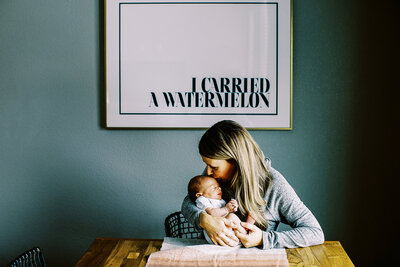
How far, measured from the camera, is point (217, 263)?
4.71 ft

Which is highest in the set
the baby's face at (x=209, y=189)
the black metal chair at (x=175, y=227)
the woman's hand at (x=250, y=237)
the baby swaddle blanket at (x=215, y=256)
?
the baby's face at (x=209, y=189)

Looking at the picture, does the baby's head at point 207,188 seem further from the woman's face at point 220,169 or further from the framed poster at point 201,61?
the framed poster at point 201,61

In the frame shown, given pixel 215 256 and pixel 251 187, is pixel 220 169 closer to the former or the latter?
pixel 251 187

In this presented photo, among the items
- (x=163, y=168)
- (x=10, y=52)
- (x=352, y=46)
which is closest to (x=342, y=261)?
(x=163, y=168)

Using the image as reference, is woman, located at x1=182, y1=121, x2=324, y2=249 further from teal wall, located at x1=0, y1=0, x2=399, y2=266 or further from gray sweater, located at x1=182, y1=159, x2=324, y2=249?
teal wall, located at x1=0, y1=0, x2=399, y2=266

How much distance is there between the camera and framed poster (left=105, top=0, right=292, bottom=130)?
2469 mm

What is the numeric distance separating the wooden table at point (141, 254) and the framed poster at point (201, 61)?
3.23 feet

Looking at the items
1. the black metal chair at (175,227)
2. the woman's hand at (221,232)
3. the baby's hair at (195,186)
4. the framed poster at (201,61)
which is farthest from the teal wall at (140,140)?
the woman's hand at (221,232)

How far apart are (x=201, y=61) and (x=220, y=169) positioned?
0.97 meters

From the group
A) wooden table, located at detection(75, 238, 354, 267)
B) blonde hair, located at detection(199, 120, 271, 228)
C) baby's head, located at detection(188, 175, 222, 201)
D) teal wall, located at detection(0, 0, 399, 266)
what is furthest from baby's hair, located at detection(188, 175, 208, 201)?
teal wall, located at detection(0, 0, 399, 266)

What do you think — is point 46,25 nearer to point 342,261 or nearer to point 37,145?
point 37,145

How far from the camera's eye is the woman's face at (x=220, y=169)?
176 centimetres

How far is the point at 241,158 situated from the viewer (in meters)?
1.75

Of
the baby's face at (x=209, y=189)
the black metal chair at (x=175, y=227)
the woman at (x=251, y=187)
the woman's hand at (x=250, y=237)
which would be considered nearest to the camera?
the woman's hand at (x=250, y=237)
